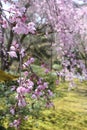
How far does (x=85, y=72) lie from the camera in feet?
21.4

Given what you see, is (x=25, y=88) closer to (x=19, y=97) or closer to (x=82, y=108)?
(x=19, y=97)

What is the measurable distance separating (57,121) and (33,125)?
122 cm

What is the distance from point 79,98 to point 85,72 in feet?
26.6

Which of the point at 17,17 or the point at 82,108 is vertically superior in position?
the point at 17,17

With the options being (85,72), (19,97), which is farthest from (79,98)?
(19,97)

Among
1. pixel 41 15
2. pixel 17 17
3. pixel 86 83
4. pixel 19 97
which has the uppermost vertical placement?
pixel 41 15

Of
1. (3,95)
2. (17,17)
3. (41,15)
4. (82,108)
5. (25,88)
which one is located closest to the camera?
(17,17)

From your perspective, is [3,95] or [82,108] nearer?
[3,95]

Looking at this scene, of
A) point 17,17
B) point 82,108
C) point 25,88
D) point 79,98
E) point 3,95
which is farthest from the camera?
point 79,98

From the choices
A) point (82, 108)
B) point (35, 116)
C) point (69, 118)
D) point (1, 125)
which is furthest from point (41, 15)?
point (1, 125)

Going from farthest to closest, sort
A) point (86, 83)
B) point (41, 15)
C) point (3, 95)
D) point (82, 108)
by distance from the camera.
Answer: point (86, 83) < point (41, 15) < point (82, 108) < point (3, 95)

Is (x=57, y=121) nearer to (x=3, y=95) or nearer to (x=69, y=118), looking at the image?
(x=69, y=118)

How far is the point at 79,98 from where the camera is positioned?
14.5 meters

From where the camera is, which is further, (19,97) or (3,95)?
(3,95)
